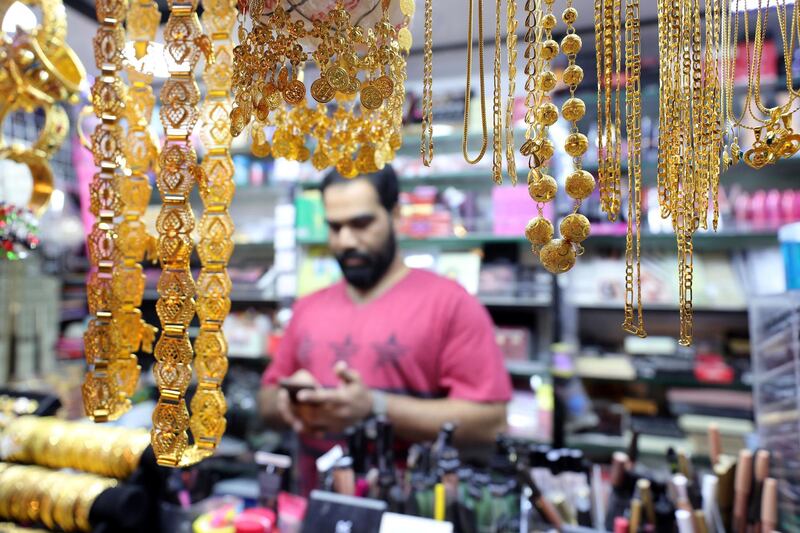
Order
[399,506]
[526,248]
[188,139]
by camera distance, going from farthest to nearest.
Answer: [526,248]
[399,506]
[188,139]

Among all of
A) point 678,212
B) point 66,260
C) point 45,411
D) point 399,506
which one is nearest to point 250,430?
point 66,260

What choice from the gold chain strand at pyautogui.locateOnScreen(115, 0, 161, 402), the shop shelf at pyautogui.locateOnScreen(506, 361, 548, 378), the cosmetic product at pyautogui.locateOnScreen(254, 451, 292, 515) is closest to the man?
the shop shelf at pyautogui.locateOnScreen(506, 361, 548, 378)

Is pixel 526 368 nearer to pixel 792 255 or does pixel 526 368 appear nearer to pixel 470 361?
pixel 470 361

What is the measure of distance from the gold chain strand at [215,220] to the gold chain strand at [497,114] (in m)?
0.30

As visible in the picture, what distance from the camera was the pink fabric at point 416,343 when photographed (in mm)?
1750

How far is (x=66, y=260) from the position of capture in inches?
109

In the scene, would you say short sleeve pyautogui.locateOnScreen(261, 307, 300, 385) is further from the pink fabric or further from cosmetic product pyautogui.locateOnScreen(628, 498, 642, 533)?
cosmetic product pyautogui.locateOnScreen(628, 498, 642, 533)

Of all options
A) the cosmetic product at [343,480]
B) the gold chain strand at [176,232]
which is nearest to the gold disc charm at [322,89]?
the gold chain strand at [176,232]

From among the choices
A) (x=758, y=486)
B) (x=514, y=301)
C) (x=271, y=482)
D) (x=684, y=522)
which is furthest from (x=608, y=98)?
(x=514, y=301)

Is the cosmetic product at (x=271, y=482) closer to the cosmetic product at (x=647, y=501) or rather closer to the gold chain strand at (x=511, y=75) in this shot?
the cosmetic product at (x=647, y=501)

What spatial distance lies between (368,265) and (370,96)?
4.50 feet

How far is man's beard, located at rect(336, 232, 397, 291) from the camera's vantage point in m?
1.86

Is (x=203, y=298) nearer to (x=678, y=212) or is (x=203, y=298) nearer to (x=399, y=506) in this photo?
(x=678, y=212)

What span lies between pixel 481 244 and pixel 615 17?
1.92 meters
